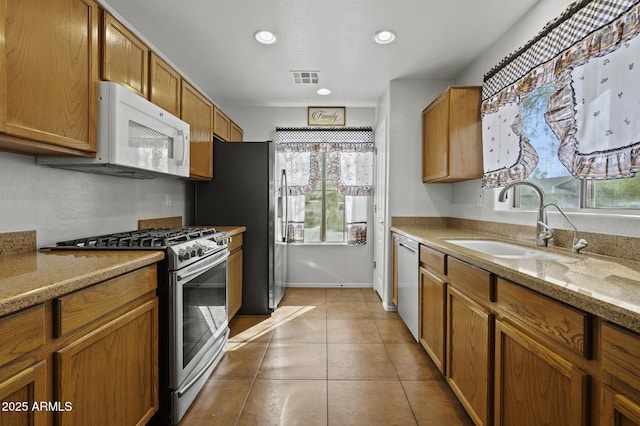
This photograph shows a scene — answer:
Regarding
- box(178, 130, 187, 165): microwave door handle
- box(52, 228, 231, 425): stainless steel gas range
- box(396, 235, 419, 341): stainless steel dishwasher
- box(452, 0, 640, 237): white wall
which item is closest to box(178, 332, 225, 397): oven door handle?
box(52, 228, 231, 425): stainless steel gas range

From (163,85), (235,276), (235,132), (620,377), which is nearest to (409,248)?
(235,276)

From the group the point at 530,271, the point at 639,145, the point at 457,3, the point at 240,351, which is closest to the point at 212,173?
the point at 240,351

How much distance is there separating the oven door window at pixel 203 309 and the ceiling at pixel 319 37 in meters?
1.82

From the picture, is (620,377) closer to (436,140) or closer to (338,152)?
(436,140)

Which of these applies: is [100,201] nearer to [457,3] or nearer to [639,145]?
[457,3]

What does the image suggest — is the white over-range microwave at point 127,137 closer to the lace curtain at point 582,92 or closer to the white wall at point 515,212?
the lace curtain at point 582,92

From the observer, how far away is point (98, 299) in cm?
120

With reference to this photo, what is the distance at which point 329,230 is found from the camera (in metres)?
4.49

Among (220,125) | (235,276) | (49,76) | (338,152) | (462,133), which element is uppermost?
(220,125)

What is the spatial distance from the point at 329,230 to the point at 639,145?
3430mm

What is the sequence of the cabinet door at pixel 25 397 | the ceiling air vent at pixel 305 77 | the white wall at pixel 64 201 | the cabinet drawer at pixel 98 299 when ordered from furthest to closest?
the ceiling air vent at pixel 305 77 < the white wall at pixel 64 201 < the cabinet drawer at pixel 98 299 < the cabinet door at pixel 25 397

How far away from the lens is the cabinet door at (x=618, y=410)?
29.1 inches

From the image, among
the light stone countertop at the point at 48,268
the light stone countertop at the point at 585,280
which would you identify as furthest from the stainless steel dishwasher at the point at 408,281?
the light stone countertop at the point at 48,268

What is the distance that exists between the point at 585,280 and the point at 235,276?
104 inches
